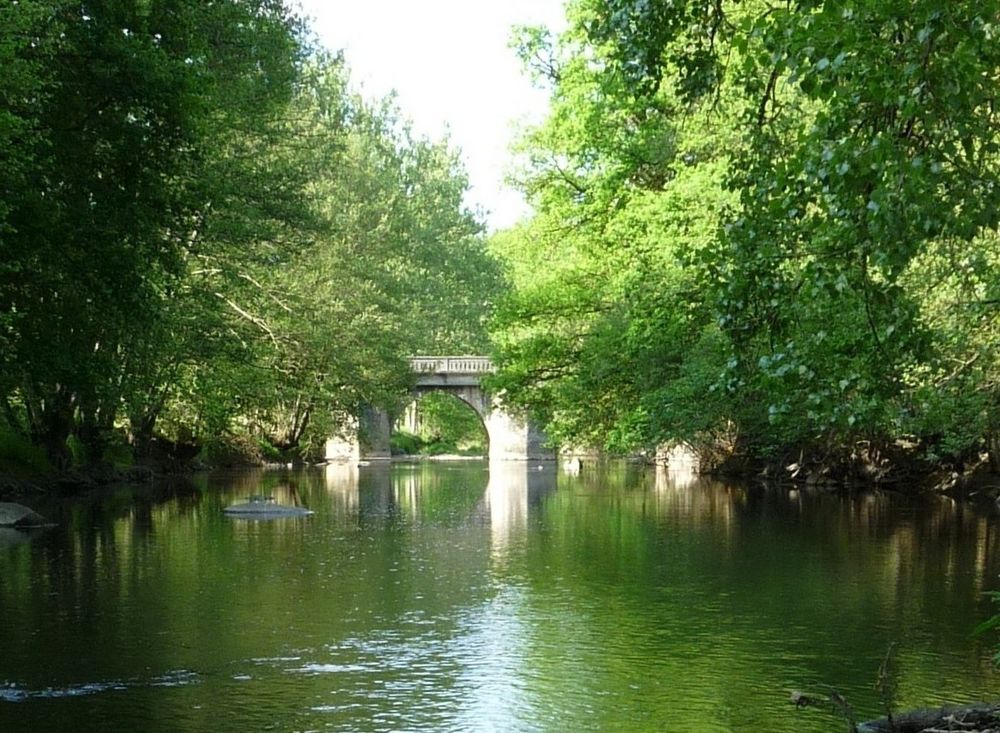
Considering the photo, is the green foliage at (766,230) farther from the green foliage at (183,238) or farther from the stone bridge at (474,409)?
the stone bridge at (474,409)

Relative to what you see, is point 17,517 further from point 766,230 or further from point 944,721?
point 944,721

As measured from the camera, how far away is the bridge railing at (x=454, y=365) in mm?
73875

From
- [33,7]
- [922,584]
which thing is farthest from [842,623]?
[33,7]

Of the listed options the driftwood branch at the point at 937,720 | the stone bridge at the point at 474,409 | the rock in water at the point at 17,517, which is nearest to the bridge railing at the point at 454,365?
the stone bridge at the point at 474,409

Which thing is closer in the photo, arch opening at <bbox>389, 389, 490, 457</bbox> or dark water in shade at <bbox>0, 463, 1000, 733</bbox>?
dark water in shade at <bbox>0, 463, 1000, 733</bbox>

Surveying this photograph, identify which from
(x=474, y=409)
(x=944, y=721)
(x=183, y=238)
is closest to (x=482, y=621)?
(x=944, y=721)

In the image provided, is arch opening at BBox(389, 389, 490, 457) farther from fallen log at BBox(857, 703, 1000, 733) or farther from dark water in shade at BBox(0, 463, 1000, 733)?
fallen log at BBox(857, 703, 1000, 733)

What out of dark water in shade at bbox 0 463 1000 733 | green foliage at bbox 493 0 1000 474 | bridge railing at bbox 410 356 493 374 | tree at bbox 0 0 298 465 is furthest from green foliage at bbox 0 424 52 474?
bridge railing at bbox 410 356 493 374

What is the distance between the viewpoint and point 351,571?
19391mm

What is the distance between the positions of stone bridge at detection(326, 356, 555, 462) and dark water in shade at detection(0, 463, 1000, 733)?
4559 centimetres

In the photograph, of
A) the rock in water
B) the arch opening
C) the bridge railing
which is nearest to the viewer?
the rock in water

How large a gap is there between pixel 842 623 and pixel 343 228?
46.2 m

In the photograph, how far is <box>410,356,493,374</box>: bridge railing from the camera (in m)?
73.9

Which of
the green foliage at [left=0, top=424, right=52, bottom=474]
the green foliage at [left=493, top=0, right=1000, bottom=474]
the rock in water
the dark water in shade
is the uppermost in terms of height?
the green foliage at [left=493, top=0, right=1000, bottom=474]
